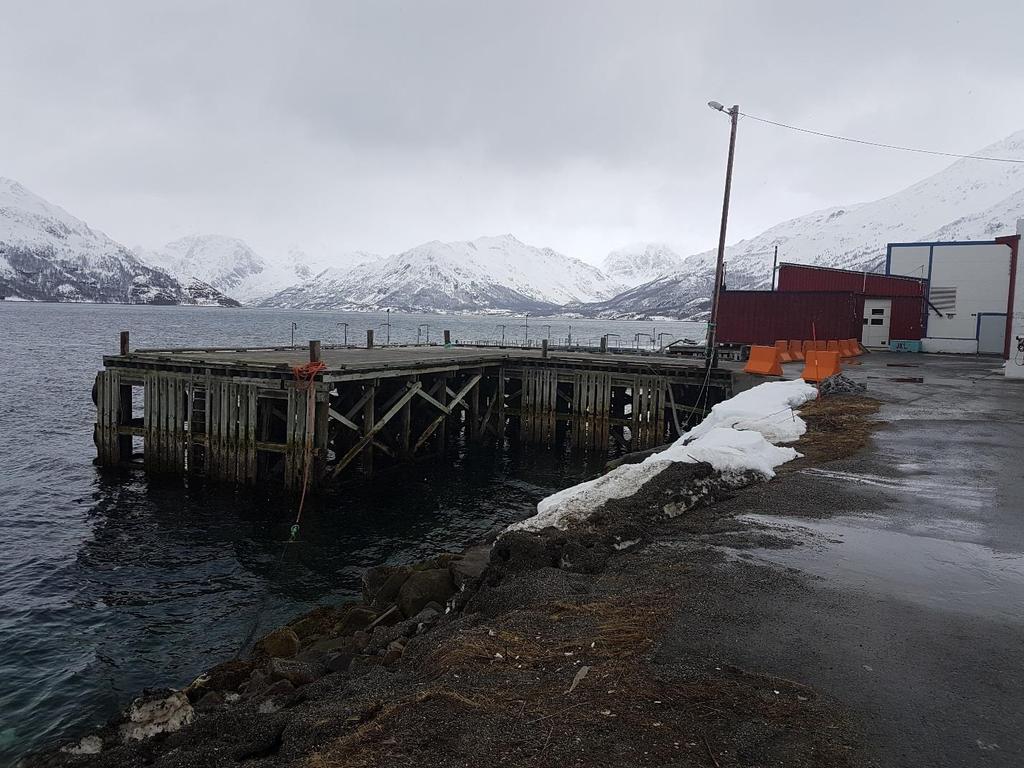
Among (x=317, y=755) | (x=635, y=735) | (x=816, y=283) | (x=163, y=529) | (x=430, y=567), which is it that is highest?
(x=816, y=283)

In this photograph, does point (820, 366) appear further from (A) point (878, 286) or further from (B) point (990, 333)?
(B) point (990, 333)

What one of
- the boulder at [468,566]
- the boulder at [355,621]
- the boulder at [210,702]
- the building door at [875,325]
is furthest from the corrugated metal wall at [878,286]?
the boulder at [210,702]

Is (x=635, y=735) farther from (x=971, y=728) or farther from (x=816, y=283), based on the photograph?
(x=816, y=283)

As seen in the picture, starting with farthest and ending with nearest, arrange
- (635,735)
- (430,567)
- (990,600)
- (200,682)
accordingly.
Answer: (430,567) → (200,682) → (990,600) → (635,735)

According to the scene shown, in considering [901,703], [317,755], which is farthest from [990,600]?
[317,755]

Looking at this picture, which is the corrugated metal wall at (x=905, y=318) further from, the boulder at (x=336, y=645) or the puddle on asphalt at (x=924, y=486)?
the boulder at (x=336, y=645)

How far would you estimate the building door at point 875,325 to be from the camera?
3859 cm

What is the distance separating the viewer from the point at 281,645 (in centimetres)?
912

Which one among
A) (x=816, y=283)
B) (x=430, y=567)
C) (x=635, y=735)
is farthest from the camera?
(x=816, y=283)

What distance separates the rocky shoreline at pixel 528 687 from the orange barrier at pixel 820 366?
43.7 feet

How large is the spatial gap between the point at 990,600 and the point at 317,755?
220 inches

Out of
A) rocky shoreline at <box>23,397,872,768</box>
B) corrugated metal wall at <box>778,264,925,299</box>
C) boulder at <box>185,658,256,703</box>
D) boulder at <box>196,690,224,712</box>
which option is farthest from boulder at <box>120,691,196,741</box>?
corrugated metal wall at <box>778,264,925,299</box>

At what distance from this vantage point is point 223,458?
19.6 metres

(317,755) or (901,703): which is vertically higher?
(901,703)
